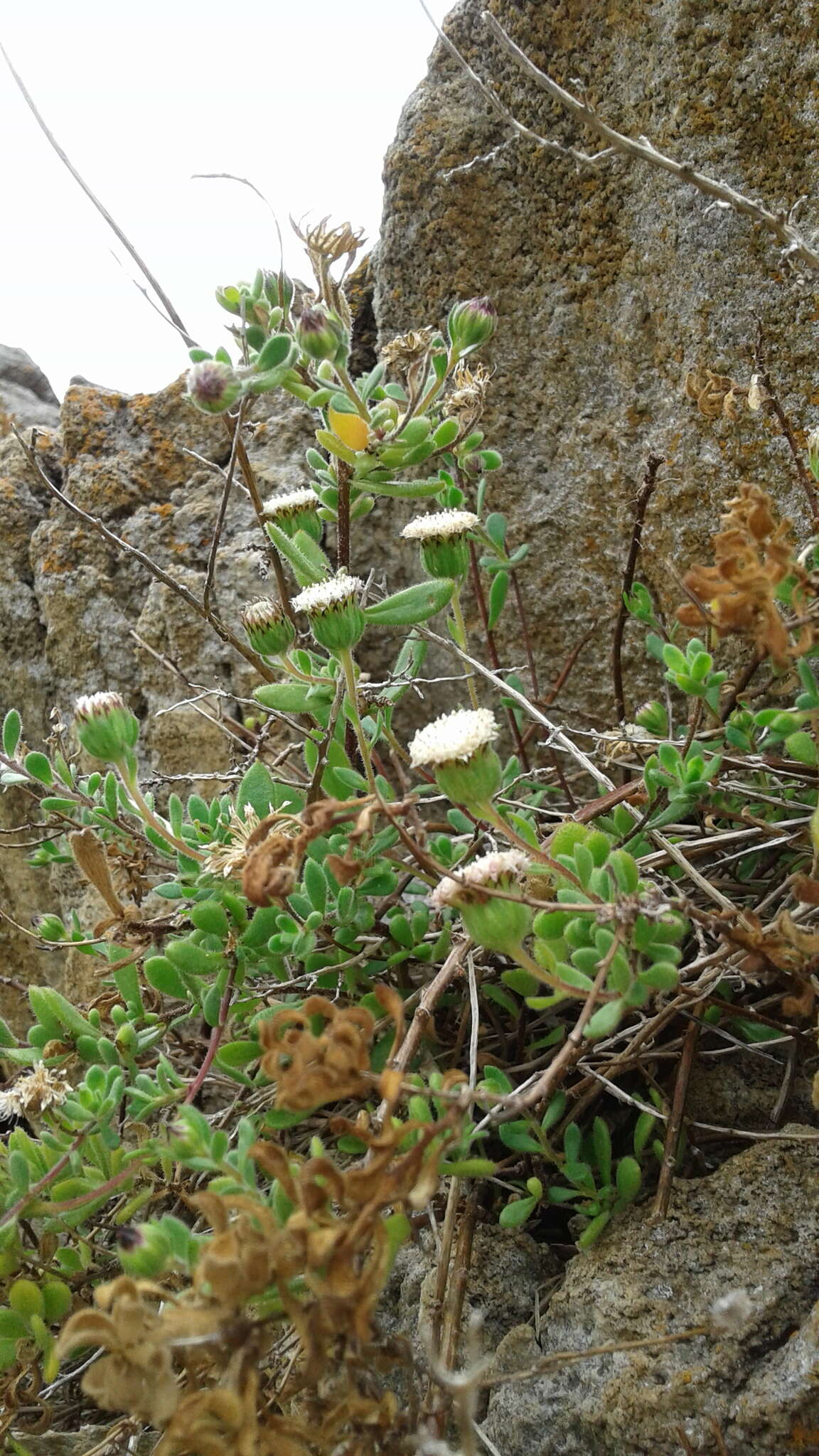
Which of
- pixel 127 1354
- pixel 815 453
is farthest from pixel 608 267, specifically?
pixel 127 1354

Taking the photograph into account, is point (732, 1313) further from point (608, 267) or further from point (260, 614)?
point (608, 267)

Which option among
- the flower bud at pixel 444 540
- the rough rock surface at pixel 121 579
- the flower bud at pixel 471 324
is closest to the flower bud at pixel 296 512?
the flower bud at pixel 444 540

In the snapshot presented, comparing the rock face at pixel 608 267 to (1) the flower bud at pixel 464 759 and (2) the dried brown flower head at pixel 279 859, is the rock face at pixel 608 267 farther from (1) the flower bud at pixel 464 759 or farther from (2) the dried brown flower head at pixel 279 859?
(2) the dried brown flower head at pixel 279 859

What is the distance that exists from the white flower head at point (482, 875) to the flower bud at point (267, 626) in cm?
42

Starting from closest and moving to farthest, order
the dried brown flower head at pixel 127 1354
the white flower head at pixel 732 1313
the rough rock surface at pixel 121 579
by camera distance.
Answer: the dried brown flower head at pixel 127 1354 → the white flower head at pixel 732 1313 → the rough rock surface at pixel 121 579

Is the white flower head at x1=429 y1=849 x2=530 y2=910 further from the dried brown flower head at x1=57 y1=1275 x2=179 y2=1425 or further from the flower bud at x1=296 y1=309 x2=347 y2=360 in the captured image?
the flower bud at x1=296 y1=309 x2=347 y2=360

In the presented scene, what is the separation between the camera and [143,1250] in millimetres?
690

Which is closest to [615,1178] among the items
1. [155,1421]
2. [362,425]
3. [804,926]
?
[804,926]

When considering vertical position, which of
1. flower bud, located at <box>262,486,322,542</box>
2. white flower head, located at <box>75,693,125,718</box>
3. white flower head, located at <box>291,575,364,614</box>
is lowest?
white flower head, located at <box>75,693,125,718</box>

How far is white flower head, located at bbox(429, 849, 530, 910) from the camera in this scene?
2.61ft

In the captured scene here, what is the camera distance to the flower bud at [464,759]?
84 centimetres

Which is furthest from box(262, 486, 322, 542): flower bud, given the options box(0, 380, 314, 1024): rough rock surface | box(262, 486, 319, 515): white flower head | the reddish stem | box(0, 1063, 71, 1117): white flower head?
box(0, 1063, 71, 1117): white flower head

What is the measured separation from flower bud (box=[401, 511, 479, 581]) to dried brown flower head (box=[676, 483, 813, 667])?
448mm

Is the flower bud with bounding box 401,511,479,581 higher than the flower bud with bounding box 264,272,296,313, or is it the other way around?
the flower bud with bounding box 264,272,296,313
